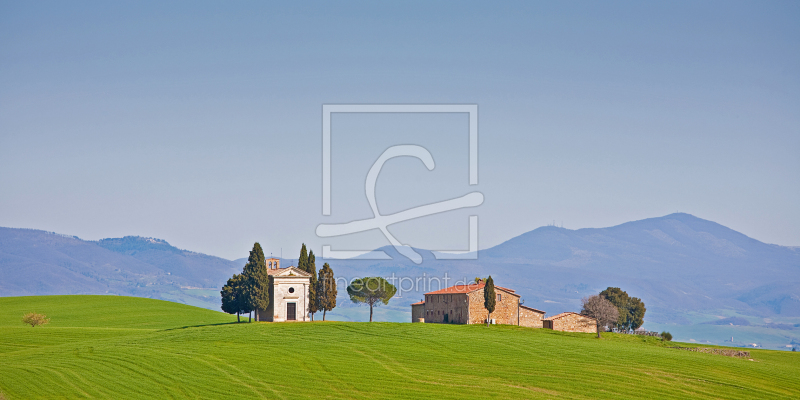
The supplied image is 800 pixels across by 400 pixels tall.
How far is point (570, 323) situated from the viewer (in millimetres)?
88188

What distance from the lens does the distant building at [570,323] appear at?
87.6 m

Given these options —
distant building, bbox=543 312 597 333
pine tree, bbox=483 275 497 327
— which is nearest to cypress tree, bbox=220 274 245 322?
pine tree, bbox=483 275 497 327

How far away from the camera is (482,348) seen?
6091cm

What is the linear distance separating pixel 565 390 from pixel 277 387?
17.7 metres

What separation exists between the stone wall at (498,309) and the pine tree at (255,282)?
22.9m

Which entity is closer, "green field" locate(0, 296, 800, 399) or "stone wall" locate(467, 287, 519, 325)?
"green field" locate(0, 296, 800, 399)

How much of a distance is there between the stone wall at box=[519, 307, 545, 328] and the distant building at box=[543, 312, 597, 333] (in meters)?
0.83

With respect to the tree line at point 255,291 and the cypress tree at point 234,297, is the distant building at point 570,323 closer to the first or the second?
the tree line at point 255,291

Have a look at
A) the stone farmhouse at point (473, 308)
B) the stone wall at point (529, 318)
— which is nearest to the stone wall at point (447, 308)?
the stone farmhouse at point (473, 308)

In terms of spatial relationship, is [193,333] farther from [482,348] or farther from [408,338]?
[482,348]

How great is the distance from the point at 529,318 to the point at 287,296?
28480 mm

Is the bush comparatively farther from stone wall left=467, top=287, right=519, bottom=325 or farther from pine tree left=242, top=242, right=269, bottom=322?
stone wall left=467, top=287, right=519, bottom=325

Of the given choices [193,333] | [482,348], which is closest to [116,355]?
[193,333]

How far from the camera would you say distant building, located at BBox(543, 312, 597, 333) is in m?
87.6
